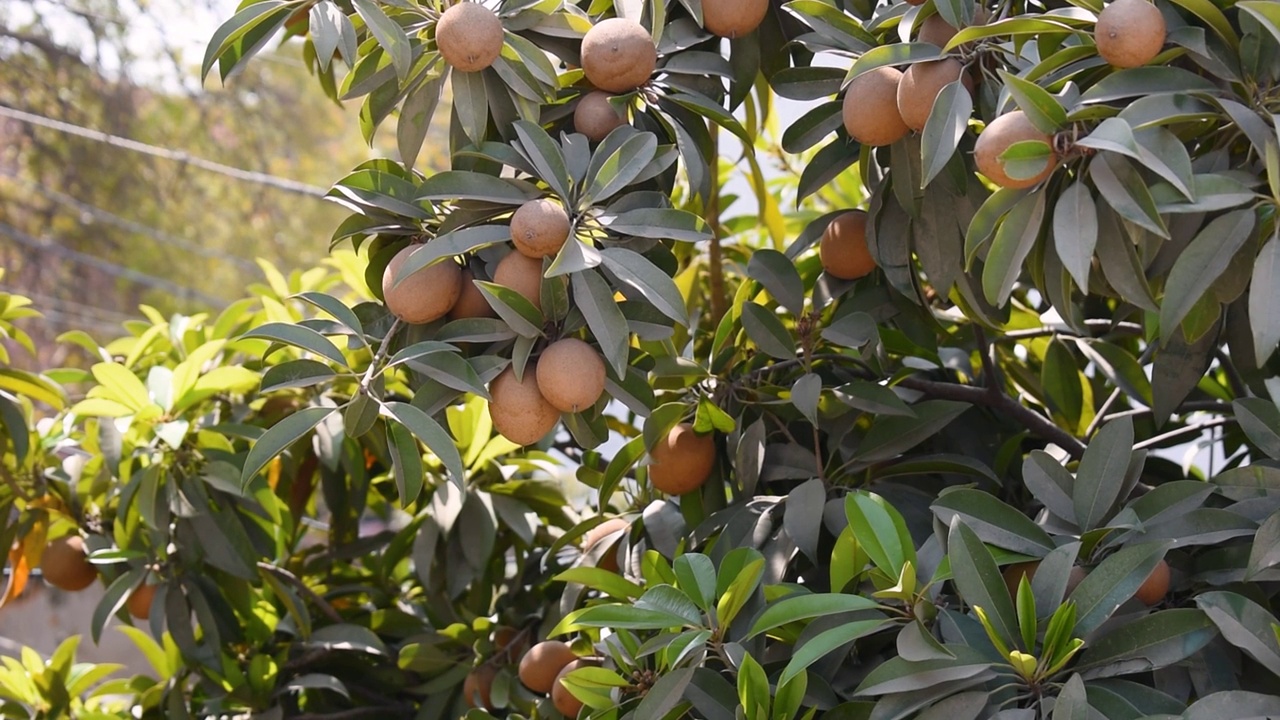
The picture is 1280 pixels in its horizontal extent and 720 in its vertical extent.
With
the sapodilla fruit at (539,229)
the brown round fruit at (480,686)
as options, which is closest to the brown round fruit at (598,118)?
A: the sapodilla fruit at (539,229)

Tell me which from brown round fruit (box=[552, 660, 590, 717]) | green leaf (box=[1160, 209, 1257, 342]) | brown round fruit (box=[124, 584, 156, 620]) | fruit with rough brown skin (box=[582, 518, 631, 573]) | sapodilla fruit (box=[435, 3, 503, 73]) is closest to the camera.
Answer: green leaf (box=[1160, 209, 1257, 342])

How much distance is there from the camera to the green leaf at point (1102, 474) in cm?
78

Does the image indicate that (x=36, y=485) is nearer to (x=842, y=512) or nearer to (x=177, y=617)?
(x=177, y=617)

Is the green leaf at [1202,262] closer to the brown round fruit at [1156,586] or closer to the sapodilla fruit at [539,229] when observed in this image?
the brown round fruit at [1156,586]

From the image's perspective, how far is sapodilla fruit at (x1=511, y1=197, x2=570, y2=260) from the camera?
73 centimetres

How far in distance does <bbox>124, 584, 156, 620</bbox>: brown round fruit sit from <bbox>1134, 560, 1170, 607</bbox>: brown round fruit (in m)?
1.03

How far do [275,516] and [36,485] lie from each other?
303 mm

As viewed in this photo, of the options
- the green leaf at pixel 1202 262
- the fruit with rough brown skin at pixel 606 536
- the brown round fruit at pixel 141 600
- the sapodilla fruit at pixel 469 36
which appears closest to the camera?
the green leaf at pixel 1202 262

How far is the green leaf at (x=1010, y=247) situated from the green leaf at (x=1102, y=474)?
0.52 feet

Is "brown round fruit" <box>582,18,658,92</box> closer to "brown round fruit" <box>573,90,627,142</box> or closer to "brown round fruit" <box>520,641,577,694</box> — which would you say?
"brown round fruit" <box>573,90,627,142</box>

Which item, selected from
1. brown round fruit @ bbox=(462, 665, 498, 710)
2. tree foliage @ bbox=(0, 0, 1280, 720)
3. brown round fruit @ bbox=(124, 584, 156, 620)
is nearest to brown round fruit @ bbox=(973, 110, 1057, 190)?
tree foliage @ bbox=(0, 0, 1280, 720)

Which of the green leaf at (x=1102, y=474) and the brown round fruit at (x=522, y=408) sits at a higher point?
the brown round fruit at (x=522, y=408)

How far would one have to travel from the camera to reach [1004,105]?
2.30 ft

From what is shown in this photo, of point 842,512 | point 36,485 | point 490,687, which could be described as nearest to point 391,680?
point 490,687
